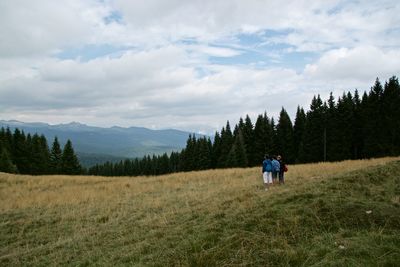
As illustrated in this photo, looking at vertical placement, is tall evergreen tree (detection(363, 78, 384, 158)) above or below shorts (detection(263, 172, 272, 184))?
above

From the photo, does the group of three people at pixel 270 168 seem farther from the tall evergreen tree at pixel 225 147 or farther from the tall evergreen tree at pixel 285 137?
the tall evergreen tree at pixel 225 147

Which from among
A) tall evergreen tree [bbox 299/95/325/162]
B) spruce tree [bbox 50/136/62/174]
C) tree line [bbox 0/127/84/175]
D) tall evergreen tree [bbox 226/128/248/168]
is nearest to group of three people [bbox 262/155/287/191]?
tall evergreen tree [bbox 299/95/325/162]

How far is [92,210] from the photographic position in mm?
17062

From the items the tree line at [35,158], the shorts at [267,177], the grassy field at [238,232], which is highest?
the tree line at [35,158]

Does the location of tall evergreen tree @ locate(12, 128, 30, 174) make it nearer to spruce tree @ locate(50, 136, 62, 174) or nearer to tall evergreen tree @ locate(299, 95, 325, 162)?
spruce tree @ locate(50, 136, 62, 174)

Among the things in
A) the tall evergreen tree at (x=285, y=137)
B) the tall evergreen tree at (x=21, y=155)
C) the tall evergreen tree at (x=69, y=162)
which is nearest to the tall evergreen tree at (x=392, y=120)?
the tall evergreen tree at (x=285, y=137)

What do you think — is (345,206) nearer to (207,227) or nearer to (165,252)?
(207,227)

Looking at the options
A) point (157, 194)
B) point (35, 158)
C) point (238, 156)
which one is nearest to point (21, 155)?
point (35, 158)

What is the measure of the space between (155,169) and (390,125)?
7126cm

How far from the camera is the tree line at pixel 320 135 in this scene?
4912 centimetres

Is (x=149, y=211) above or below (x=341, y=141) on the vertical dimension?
below

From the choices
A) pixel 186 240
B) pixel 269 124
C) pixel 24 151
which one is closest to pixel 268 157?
pixel 186 240

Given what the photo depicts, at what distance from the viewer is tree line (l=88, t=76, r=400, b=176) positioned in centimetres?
4912

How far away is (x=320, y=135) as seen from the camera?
59281mm
